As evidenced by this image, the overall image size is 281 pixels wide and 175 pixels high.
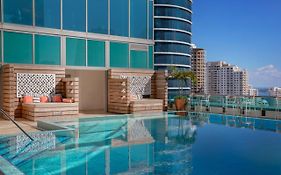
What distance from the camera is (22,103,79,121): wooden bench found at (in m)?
11.4

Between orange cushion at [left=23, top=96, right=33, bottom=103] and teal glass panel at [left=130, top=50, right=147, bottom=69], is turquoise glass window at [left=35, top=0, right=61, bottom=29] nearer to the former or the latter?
orange cushion at [left=23, top=96, right=33, bottom=103]

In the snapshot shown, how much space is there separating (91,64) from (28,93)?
123 inches

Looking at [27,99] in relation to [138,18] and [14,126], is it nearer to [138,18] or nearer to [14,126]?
[14,126]

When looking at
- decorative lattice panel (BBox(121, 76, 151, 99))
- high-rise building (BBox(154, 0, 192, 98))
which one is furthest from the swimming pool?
high-rise building (BBox(154, 0, 192, 98))

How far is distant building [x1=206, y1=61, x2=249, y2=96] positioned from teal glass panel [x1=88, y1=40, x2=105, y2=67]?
240 ft

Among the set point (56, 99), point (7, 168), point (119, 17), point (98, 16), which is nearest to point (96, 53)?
point (98, 16)

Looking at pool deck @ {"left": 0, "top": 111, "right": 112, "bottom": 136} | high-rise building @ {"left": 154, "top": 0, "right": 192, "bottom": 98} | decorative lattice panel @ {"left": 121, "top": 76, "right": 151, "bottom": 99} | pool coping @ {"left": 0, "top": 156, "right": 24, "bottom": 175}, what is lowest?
pool coping @ {"left": 0, "top": 156, "right": 24, "bottom": 175}

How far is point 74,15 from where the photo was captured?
13797mm

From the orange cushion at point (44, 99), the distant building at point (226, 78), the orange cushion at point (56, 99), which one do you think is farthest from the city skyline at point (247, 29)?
the orange cushion at point (44, 99)

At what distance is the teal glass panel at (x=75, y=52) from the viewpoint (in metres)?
13.6

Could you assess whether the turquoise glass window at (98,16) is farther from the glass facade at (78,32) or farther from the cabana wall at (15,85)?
the cabana wall at (15,85)

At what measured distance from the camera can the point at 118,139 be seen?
Result: 8.49 meters

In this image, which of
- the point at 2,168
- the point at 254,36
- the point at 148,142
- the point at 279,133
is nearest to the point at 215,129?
the point at 279,133

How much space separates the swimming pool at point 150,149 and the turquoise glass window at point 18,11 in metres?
4.59
